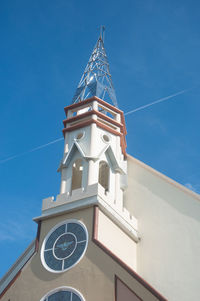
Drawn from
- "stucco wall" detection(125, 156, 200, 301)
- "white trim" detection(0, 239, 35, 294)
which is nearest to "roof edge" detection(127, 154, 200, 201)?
"stucco wall" detection(125, 156, 200, 301)

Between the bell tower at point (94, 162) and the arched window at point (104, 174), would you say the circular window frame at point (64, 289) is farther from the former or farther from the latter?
→ the arched window at point (104, 174)

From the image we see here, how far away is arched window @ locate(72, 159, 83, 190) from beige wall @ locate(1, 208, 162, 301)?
396cm

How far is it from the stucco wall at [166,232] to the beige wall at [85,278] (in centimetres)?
370

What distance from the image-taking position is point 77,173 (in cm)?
2906

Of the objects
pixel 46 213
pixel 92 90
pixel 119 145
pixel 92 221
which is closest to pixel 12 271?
pixel 46 213

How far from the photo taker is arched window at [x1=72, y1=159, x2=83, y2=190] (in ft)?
94.1

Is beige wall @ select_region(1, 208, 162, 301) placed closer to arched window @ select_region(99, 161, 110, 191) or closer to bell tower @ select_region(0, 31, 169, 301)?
bell tower @ select_region(0, 31, 169, 301)

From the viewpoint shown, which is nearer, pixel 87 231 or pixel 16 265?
pixel 87 231

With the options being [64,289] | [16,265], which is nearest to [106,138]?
[16,265]

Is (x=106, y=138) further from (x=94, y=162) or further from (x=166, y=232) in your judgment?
(x=166, y=232)

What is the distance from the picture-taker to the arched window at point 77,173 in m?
28.7

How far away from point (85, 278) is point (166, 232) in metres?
5.82

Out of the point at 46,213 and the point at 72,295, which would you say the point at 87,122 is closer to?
the point at 46,213

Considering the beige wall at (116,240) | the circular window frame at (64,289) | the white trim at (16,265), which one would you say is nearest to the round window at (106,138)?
the beige wall at (116,240)
